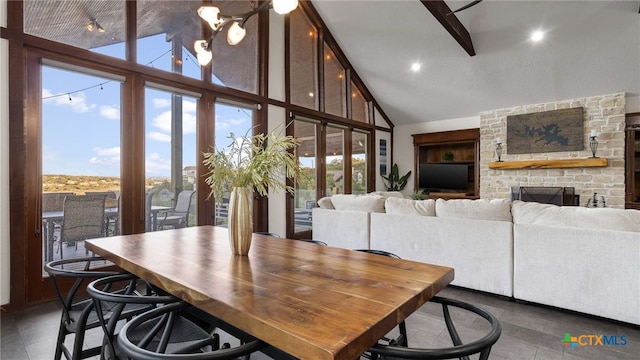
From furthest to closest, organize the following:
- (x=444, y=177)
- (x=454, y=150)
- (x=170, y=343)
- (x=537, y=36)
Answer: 1. (x=454, y=150)
2. (x=444, y=177)
3. (x=537, y=36)
4. (x=170, y=343)

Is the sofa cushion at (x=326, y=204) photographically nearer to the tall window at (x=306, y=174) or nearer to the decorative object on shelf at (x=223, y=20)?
the tall window at (x=306, y=174)

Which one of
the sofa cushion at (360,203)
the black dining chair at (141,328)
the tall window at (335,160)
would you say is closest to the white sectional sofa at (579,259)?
the sofa cushion at (360,203)

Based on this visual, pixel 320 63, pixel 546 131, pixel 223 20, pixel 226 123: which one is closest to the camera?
pixel 223 20

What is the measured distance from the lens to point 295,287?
1.20m

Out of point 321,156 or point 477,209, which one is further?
point 321,156

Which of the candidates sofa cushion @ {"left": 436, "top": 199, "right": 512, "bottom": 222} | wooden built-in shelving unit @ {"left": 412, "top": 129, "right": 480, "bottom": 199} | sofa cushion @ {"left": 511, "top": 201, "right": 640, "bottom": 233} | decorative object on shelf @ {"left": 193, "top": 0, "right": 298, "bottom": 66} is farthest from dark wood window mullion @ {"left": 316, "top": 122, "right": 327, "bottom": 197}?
sofa cushion @ {"left": 511, "top": 201, "right": 640, "bottom": 233}

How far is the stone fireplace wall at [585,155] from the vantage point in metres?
5.41

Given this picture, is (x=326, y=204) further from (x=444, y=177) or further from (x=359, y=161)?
(x=444, y=177)

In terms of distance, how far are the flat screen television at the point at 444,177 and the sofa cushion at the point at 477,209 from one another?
174 inches

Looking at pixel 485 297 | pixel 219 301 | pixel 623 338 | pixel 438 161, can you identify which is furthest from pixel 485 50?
pixel 219 301

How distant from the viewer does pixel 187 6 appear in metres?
4.23

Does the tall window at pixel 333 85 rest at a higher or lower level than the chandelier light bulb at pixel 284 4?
higher

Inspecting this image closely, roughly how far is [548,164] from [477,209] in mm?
4025

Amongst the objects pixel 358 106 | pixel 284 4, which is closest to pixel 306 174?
pixel 358 106
